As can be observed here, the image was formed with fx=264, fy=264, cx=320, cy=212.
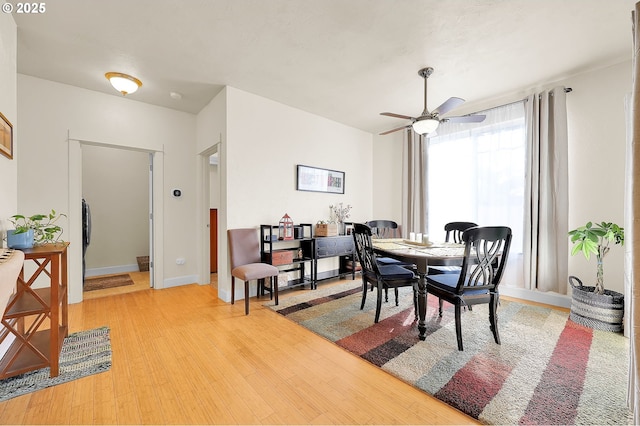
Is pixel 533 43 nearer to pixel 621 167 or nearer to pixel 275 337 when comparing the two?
pixel 621 167

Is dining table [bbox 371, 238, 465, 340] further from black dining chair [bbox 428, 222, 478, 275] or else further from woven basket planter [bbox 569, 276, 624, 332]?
woven basket planter [bbox 569, 276, 624, 332]

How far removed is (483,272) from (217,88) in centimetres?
356

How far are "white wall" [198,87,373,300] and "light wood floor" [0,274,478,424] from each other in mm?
1143

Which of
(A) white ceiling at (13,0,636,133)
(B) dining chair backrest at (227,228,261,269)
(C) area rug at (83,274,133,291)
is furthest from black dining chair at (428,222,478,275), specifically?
(C) area rug at (83,274,133,291)

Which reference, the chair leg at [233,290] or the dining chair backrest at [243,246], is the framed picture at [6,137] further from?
the chair leg at [233,290]

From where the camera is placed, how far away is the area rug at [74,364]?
5.49ft

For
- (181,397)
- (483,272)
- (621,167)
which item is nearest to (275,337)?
(181,397)

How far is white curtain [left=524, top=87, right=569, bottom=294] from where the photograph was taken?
10.1ft

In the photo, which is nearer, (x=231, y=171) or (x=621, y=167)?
(x=621, y=167)

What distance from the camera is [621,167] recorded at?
9.12 ft

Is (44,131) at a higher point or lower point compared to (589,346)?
higher

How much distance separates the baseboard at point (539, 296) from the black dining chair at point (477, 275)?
62.1 inches

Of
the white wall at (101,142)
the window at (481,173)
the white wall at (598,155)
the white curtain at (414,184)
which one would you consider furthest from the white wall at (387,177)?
the white wall at (101,142)

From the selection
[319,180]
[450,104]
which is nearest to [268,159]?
[319,180]
